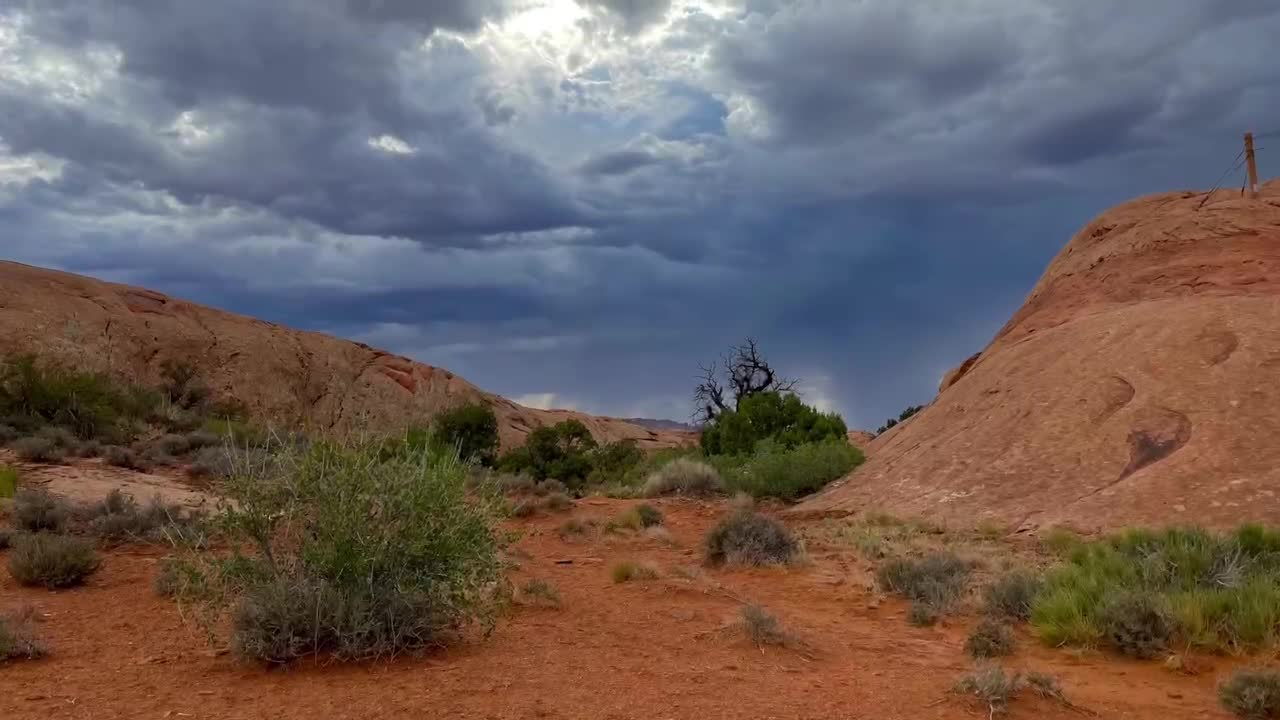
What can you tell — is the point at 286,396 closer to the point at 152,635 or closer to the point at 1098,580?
the point at 152,635

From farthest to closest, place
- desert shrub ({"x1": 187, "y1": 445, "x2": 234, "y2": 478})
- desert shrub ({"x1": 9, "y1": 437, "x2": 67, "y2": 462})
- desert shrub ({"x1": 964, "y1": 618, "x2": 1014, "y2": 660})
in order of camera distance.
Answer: desert shrub ({"x1": 187, "y1": 445, "x2": 234, "y2": 478}) < desert shrub ({"x1": 9, "y1": 437, "x2": 67, "y2": 462}) < desert shrub ({"x1": 964, "y1": 618, "x2": 1014, "y2": 660})

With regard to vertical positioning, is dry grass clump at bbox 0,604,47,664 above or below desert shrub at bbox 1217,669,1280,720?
below

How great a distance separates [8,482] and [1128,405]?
55.3 ft

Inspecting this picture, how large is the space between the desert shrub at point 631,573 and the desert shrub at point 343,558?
3.56 m

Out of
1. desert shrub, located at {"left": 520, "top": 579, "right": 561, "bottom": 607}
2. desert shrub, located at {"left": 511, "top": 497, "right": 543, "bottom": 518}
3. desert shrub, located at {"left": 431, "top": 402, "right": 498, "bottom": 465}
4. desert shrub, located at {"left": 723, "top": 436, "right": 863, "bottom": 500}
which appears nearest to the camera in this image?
desert shrub, located at {"left": 520, "top": 579, "right": 561, "bottom": 607}

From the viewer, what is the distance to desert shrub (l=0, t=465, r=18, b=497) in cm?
1357

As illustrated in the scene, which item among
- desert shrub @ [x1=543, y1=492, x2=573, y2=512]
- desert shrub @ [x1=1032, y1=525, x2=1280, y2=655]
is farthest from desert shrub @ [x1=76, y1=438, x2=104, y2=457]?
desert shrub @ [x1=1032, y1=525, x2=1280, y2=655]

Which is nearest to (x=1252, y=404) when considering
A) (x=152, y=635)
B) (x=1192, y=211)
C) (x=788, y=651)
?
(x=1192, y=211)

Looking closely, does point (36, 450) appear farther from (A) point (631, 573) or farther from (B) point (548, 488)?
(A) point (631, 573)

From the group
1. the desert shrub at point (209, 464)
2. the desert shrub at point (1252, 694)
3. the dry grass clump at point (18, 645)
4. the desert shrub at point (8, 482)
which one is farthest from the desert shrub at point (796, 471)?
the dry grass clump at point (18, 645)

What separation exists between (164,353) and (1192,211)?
2810 cm

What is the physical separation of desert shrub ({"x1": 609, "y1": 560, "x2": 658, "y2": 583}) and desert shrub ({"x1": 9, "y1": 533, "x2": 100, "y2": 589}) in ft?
18.4

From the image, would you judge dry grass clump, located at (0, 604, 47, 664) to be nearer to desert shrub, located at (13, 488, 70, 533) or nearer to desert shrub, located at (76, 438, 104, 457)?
desert shrub, located at (13, 488, 70, 533)

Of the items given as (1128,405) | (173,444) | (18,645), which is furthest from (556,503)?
(18,645)
